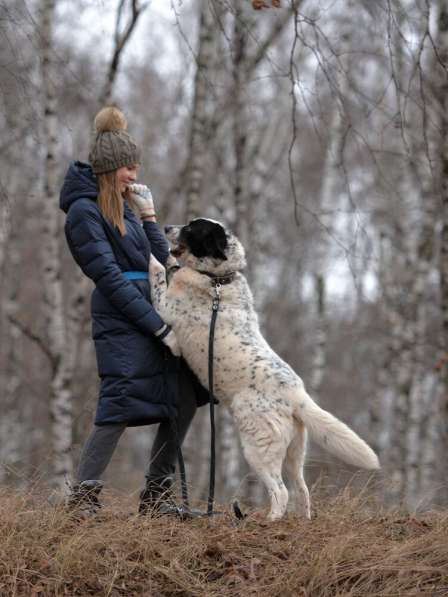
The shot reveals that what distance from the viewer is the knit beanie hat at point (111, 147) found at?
489 centimetres

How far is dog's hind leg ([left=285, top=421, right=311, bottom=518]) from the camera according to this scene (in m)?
4.96

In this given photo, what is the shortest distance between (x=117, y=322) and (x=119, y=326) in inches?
1.0

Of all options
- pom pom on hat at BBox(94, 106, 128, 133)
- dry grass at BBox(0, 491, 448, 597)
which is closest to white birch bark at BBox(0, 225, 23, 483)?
pom pom on hat at BBox(94, 106, 128, 133)

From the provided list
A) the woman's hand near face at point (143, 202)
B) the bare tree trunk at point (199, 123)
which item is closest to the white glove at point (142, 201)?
the woman's hand near face at point (143, 202)

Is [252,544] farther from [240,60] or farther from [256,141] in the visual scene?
[256,141]

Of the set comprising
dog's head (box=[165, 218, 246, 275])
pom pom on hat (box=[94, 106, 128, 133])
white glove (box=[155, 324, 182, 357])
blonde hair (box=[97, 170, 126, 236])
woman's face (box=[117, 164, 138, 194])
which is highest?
pom pom on hat (box=[94, 106, 128, 133])

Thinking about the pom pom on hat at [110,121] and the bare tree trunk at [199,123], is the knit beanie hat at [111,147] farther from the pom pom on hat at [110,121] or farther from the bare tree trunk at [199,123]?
the bare tree trunk at [199,123]

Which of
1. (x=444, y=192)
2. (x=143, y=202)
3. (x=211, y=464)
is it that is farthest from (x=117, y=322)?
(x=444, y=192)

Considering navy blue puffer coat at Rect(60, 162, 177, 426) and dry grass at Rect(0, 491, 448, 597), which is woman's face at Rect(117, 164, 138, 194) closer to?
navy blue puffer coat at Rect(60, 162, 177, 426)

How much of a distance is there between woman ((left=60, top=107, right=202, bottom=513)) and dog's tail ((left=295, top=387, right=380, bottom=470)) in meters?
0.70

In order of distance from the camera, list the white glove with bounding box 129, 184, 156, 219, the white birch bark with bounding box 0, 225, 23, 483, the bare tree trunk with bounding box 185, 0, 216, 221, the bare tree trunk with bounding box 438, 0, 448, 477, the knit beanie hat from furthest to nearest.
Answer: the white birch bark with bounding box 0, 225, 23, 483 < the bare tree trunk with bounding box 185, 0, 216, 221 < the bare tree trunk with bounding box 438, 0, 448, 477 < the white glove with bounding box 129, 184, 156, 219 < the knit beanie hat

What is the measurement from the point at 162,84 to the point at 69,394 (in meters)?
14.3

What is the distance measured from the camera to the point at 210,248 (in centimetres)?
512

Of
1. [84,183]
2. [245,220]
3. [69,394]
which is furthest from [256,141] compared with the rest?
[84,183]
